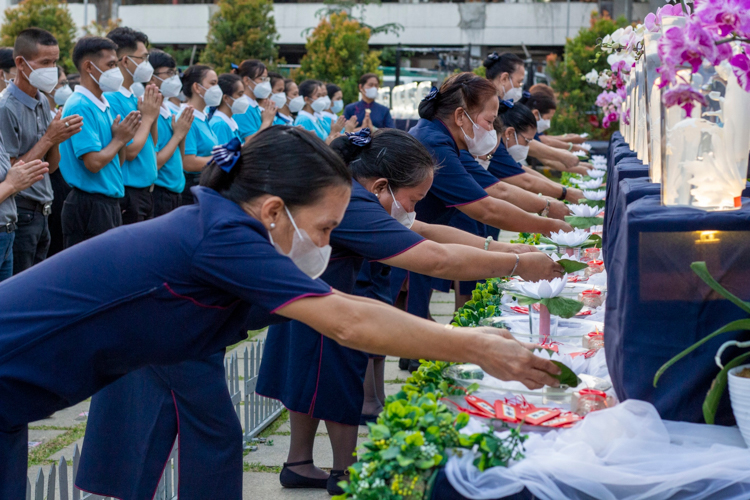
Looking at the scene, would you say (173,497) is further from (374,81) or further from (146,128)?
(374,81)

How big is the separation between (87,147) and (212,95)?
83.4 inches

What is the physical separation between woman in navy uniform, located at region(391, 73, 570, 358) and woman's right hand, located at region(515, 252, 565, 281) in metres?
0.75

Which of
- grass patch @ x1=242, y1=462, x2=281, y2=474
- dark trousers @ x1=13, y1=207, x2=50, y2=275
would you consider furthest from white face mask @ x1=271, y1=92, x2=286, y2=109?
grass patch @ x1=242, y1=462, x2=281, y2=474

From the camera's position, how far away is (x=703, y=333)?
1.64 meters

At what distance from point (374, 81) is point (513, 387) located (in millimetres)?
8822

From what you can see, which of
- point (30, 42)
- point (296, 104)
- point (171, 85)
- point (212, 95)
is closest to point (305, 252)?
point (30, 42)

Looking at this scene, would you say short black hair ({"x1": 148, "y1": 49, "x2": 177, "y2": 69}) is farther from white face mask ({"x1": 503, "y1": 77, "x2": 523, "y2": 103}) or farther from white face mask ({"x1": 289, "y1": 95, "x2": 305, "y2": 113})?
white face mask ({"x1": 289, "y1": 95, "x2": 305, "y2": 113})

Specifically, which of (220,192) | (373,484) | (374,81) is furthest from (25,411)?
(374,81)

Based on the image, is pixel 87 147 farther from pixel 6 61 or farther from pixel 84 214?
pixel 6 61

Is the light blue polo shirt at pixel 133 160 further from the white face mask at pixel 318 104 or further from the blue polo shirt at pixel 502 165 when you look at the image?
the white face mask at pixel 318 104

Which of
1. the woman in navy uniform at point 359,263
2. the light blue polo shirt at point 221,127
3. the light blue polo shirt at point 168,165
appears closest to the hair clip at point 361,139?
the woman in navy uniform at point 359,263

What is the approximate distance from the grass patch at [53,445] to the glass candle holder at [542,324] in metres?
2.03

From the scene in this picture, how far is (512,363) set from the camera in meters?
1.71

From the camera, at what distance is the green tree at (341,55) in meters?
15.5
